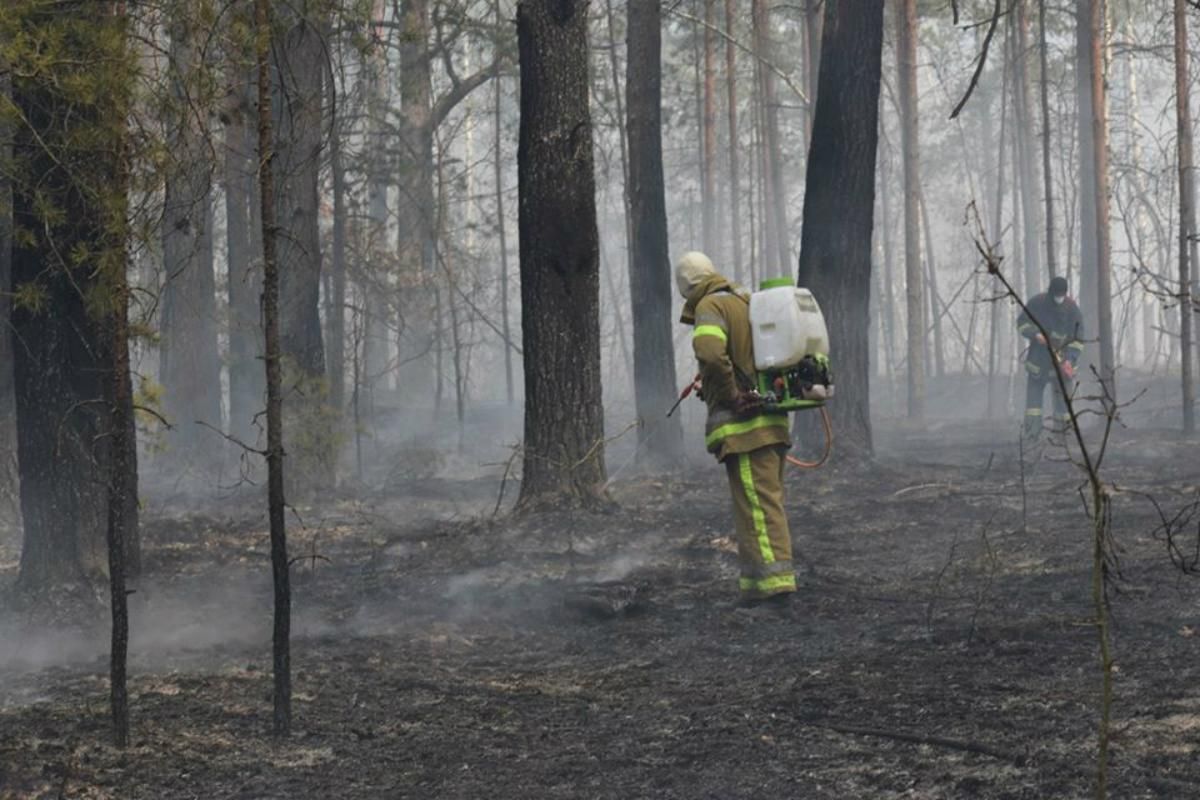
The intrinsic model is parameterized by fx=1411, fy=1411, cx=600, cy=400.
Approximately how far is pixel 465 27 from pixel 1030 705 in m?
15.8

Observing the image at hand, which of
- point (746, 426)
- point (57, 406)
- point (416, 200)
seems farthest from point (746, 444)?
point (416, 200)

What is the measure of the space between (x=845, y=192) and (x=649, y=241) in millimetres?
2858

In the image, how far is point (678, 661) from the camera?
22.4ft

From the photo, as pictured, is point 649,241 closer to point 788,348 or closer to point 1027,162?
point 788,348

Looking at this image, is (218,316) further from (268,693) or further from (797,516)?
(268,693)

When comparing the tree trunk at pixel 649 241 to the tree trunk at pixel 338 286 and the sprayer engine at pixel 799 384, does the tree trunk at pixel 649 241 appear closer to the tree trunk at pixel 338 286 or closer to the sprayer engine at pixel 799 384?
the tree trunk at pixel 338 286

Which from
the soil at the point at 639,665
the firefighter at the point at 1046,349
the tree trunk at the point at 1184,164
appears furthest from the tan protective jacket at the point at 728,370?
the tree trunk at the point at 1184,164

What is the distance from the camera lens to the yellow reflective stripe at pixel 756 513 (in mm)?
7754

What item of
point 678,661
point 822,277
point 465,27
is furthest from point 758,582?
point 465,27

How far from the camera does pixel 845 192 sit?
41.6 ft

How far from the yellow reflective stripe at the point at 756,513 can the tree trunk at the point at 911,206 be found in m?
15.5

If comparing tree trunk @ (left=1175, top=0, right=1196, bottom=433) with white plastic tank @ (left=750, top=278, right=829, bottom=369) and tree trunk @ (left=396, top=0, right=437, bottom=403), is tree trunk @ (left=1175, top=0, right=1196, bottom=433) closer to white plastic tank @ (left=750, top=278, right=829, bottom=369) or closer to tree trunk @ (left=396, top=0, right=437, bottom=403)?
white plastic tank @ (left=750, top=278, right=829, bottom=369)

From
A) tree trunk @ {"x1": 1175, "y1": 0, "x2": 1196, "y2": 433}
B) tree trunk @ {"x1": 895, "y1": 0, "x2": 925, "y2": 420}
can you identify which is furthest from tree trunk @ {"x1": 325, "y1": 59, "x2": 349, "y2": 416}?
tree trunk @ {"x1": 895, "y1": 0, "x2": 925, "y2": 420}

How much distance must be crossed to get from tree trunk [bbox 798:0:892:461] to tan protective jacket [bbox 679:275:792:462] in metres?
4.84
